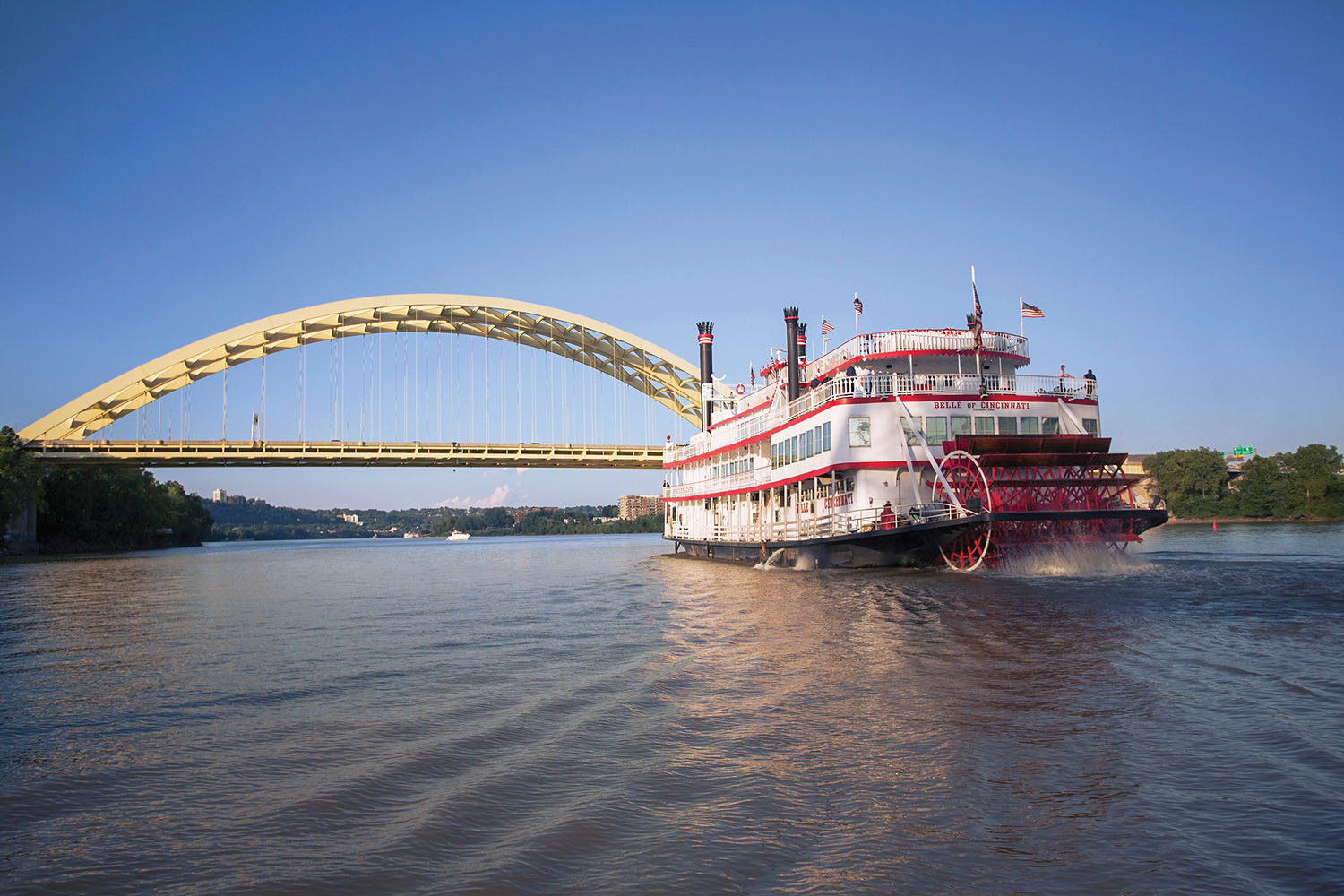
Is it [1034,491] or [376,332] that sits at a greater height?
[376,332]

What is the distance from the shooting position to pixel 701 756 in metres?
7.57

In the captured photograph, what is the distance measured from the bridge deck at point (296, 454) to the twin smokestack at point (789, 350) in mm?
16691

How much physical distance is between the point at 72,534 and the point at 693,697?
76896 millimetres

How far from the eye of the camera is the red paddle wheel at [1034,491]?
78.3 ft

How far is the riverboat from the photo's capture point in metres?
24.1

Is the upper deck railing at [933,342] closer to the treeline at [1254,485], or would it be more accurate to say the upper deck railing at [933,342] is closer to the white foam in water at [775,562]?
the white foam in water at [775,562]

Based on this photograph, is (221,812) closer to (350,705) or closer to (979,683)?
(350,705)

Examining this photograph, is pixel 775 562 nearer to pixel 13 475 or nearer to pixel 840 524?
pixel 840 524

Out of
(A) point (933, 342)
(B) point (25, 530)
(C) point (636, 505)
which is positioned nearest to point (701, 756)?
(A) point (933, 342)

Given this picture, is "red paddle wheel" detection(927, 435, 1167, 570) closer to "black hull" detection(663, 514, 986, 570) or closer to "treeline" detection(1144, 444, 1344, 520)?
"black hull" detection(663, 514, 986, 570)

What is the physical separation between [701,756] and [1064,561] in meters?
19.6

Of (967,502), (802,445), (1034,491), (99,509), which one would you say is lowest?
(967,502)

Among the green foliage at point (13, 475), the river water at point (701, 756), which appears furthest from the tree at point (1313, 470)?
the green foliage at point (13, 475)

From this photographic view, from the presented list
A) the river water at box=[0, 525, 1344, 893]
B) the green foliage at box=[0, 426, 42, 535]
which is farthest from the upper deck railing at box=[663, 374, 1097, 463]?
the green foliage at box=[0, 426, 42, 535]
